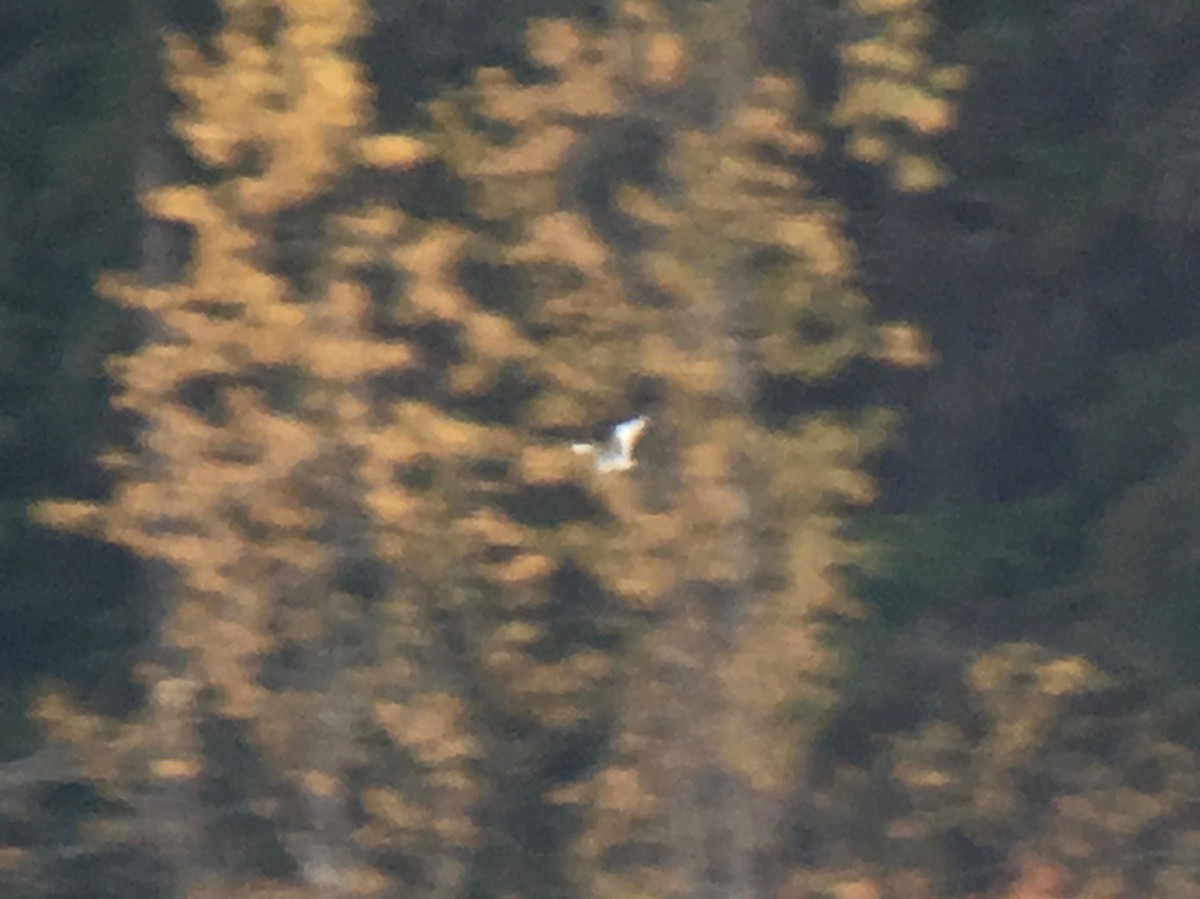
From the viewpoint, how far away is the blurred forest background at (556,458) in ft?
9.14

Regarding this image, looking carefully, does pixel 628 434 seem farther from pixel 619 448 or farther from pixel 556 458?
pixel 556 458

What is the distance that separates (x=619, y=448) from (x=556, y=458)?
Answer: 0.38 ft

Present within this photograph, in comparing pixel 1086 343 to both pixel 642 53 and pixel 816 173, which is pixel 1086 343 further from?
pixel 642 53

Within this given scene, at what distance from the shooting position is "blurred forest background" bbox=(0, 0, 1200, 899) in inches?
110

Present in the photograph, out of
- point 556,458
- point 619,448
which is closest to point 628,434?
point 619,448

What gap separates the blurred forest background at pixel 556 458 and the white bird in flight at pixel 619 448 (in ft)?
0.09

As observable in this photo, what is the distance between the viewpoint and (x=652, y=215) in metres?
2.77

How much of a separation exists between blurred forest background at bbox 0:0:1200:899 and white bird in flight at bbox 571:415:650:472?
0.03m

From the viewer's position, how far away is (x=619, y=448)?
2.87 m

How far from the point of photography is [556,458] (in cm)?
286

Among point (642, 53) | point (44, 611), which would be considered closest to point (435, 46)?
point (642, 53)

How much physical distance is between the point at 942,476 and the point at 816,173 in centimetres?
139

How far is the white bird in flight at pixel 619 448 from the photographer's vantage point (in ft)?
9.37

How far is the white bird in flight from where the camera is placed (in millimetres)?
2855
